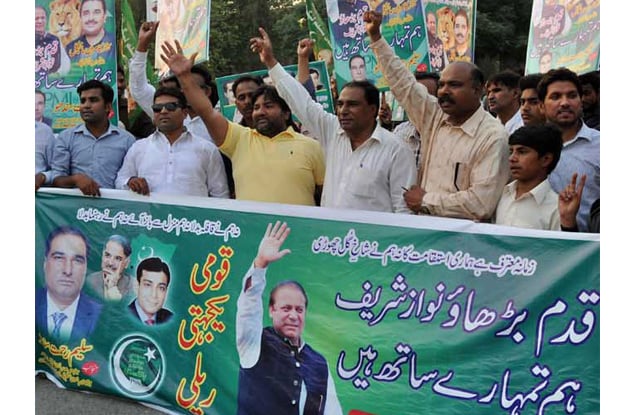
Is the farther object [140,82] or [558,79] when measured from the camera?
[140,82]

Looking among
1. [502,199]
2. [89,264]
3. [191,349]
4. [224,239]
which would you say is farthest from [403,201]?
[89,264]

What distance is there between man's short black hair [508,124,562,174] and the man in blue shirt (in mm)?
2938

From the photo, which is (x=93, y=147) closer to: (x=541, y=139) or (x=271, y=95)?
(x=271, y=95)

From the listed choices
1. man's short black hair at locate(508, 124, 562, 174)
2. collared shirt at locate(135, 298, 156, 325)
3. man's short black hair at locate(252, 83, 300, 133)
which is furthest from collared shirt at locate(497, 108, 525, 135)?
collared shirt at locate(135, 298, 156, 325)

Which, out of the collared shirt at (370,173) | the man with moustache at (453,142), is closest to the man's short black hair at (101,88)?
the collared shirt at (370,173)

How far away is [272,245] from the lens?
Answer: 4.63 metres

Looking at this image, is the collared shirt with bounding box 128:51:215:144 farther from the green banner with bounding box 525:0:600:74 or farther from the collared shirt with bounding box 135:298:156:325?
the green banner with bounding box 525:0:600:74

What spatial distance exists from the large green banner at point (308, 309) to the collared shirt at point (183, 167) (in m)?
0.23

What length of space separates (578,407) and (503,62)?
2217 cm

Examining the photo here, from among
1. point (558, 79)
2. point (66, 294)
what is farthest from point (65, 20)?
point (558, 79)

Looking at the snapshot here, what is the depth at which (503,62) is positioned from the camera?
24812 millimetres

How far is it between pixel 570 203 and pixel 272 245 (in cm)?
160

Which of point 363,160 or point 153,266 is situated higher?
point 363,160

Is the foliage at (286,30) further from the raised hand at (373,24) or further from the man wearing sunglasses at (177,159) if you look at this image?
the raised hand at (373,24)
